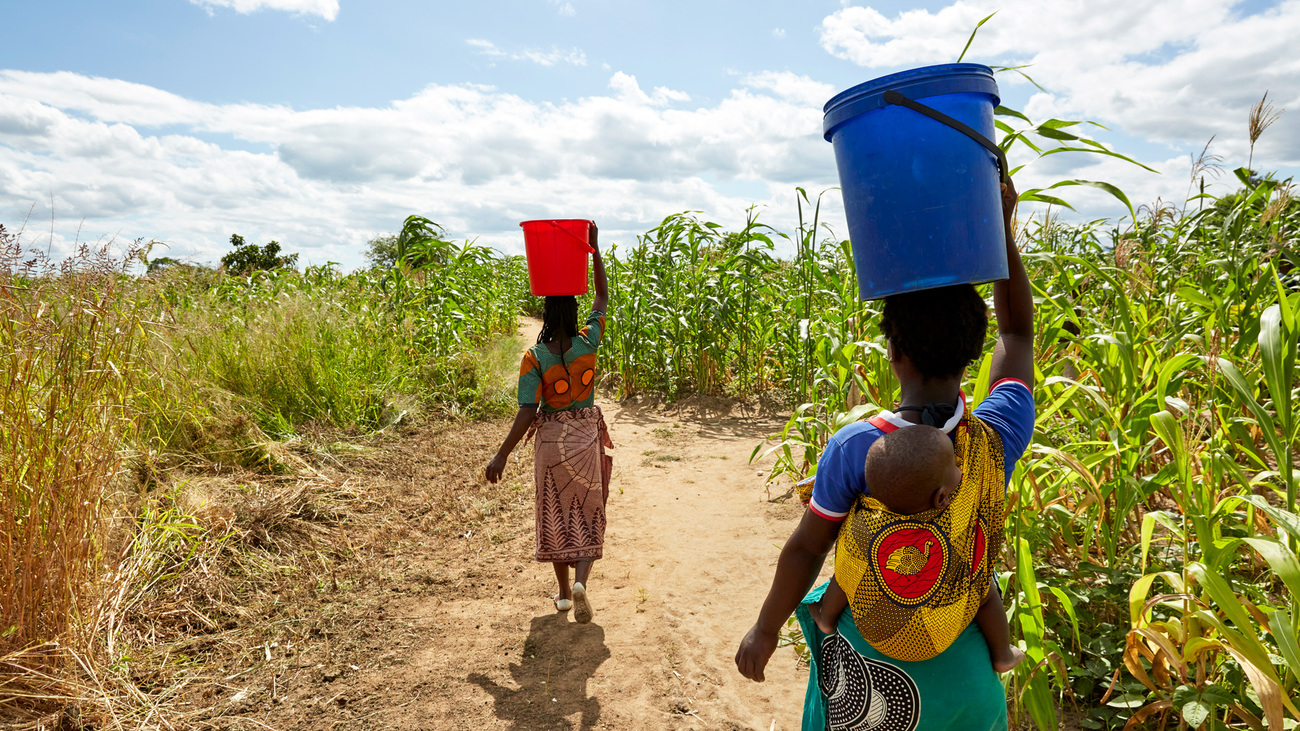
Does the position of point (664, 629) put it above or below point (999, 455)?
below

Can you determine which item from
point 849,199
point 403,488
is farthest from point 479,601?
point 849,199

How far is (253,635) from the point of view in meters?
2.87

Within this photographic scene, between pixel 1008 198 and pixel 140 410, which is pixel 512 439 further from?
pixel 1008 198

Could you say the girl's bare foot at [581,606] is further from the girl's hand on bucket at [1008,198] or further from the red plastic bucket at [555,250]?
the girl's hand on bucket at [1008,198]

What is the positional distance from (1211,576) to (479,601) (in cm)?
276

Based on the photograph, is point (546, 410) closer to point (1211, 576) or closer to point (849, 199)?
point (849, 199)

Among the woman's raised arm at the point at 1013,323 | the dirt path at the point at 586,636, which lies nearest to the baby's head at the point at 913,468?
the woman's raised arm at the point at 1013,323

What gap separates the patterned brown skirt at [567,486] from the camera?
3.00m

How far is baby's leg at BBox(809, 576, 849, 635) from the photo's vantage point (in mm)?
1205

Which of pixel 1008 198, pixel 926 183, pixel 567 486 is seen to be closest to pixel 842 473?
pixel 926 183

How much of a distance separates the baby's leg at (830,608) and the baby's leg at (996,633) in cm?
23

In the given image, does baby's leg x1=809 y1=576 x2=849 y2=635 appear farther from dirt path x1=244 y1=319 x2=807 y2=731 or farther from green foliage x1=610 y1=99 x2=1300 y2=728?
dirt path x1=244 y1=319 x2=807 y2=731

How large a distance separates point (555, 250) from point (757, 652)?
1.98m

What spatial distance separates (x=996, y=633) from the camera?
121 centimetres
